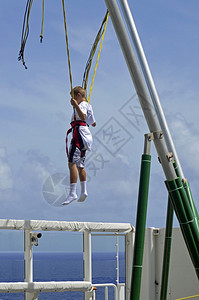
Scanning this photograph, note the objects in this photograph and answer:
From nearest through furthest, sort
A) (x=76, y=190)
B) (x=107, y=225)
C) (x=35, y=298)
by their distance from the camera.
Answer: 1. (x=76, y=190)
2. (x=35, y=298)
3. (x=107, y=225)

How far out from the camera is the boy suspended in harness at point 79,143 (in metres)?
9.57

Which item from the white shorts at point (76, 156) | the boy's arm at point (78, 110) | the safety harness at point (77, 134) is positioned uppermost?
the boy's arm at point (78, 110)

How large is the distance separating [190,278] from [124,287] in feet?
4.09

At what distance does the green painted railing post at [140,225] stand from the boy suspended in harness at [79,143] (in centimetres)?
239

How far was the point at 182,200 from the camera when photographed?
7250mm

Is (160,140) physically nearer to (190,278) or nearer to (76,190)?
(76,190)

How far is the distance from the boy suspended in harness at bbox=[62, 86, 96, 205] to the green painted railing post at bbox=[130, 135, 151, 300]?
7.84 ft

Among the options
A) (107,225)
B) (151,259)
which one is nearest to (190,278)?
(151,259)

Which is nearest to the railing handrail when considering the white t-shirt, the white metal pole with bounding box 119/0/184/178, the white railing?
the white railing

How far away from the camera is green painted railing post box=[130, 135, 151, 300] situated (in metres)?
7.13

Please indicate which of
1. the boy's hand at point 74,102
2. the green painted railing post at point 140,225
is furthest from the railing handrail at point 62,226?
the green painted railing post at point 140,225

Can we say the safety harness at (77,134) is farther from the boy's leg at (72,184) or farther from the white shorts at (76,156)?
the boy's leg at (72,184)

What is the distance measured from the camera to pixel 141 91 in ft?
24.2

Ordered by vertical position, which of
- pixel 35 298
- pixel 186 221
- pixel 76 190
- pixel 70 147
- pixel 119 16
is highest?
pixel 119 16
